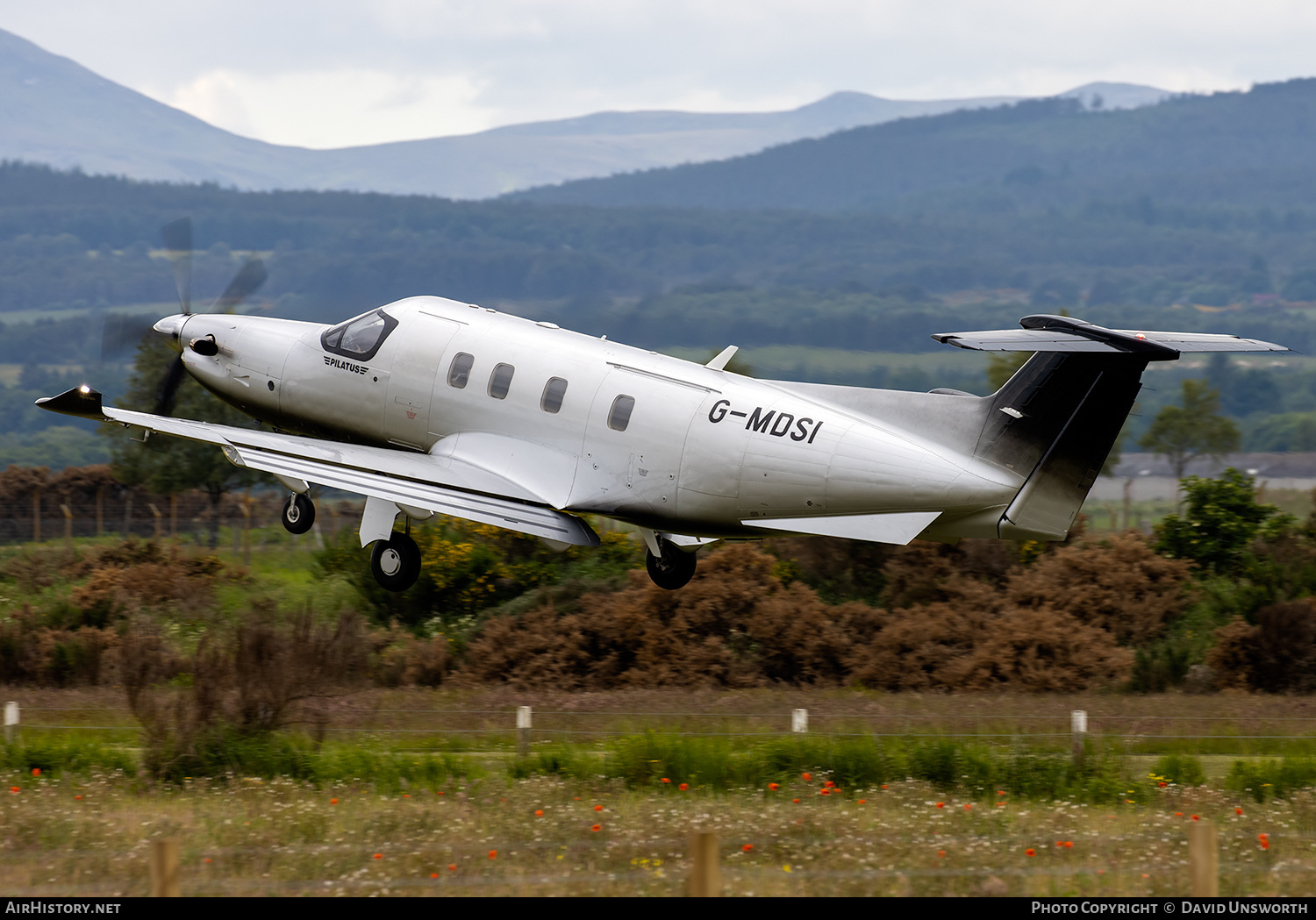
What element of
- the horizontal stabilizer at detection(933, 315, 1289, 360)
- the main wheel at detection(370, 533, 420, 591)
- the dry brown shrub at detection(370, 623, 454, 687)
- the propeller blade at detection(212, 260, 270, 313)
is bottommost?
the dry brown shrub at detection(370, 623, 454, 687)

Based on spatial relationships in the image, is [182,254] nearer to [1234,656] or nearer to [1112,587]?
[1112,587]

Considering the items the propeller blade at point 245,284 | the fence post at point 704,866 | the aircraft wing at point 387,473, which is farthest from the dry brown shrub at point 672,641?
the fence post at point 704,866

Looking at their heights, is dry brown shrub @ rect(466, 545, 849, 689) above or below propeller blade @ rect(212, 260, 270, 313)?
below

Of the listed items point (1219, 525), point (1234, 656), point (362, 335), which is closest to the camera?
A: point (362, 335)

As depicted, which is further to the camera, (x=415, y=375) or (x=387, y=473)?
(x=415, y=375)

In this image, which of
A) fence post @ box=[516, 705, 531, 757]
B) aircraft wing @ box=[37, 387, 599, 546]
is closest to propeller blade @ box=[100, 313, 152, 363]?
aircraft wing @ box=[37, 387, 599, 546]

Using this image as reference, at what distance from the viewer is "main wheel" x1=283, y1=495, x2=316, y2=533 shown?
2425 cm

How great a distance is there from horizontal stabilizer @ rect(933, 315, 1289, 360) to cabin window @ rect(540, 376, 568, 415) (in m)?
6.36

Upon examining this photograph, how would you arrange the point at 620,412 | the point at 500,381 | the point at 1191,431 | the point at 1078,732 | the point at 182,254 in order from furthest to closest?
the point at 1191,431 → the point at 182,254 → the point at 500,381 → the point at 620,412 → the point at 1078,732

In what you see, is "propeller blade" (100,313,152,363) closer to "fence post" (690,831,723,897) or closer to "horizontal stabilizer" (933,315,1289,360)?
"horizontal stabilizer" (933,315,1289,360)

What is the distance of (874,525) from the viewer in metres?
19.9

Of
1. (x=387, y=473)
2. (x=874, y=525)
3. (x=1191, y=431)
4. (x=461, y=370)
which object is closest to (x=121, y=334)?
(x=387, y=473)

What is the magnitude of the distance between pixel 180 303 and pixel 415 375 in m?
7.36

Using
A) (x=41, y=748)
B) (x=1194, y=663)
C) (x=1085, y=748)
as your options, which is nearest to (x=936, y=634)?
(x=1194, y=663)
